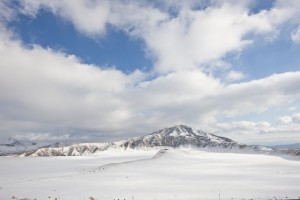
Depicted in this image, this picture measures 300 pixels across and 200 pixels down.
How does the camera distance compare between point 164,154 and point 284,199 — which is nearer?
point 284,199

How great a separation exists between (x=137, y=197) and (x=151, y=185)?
9120 millimetres

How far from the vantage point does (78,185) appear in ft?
146

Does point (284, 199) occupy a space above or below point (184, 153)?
below

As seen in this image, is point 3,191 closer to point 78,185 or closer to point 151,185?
point 78,185

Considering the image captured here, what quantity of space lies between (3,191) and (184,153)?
82081 mm

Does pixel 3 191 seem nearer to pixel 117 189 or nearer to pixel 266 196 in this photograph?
pixel 117 189

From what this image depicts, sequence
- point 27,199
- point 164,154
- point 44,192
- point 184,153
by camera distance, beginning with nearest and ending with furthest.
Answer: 1. point 27,199
2. point 44,192
3. point 164,154
4. point 184,153

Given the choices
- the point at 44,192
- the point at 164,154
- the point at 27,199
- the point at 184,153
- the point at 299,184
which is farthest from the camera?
the point at 184,153

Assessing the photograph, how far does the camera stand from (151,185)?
4384 centimetres

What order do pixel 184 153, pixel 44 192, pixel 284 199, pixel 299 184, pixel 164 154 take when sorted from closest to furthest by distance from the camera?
pixel 284 199 → pixel 44 192 → pixel 299 184 → pixel 164 154 → pixel 184 153

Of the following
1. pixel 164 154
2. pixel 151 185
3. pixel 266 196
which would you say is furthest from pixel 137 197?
pixel 164 154

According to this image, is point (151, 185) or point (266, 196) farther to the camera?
point (151, 185)

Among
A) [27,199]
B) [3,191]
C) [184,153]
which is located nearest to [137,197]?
[27,199]

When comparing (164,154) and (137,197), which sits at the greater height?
(164,154)
